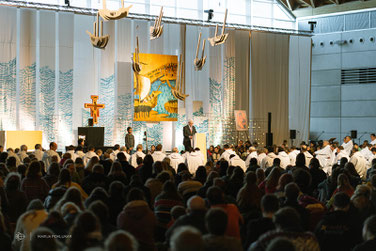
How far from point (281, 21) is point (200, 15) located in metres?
5.21

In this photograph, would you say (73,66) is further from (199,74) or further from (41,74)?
(199,74)

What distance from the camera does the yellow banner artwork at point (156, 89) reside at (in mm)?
21328

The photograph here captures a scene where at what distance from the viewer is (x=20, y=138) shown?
17.9 metres

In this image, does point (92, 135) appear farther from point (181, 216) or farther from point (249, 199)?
point (181, 216)

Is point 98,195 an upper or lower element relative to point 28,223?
upper

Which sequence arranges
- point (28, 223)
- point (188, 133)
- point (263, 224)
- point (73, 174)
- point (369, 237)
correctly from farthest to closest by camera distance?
point (188, 133), point (73, 174), point (28, 223), point (263, 224), point (369, 237)

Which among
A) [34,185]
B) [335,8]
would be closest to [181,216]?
[34,185]

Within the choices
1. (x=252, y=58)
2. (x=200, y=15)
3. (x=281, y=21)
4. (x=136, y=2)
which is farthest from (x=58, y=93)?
(x=281, y=21)

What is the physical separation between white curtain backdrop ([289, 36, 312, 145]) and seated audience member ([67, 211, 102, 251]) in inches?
872

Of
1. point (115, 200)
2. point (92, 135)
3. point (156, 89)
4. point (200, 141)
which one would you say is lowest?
point (115, 200)

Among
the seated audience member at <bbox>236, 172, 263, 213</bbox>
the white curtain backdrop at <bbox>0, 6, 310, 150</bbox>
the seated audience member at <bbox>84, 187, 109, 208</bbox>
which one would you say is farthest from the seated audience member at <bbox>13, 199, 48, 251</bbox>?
the white curtain backdrop at <bbox>0, 6, 310, 150</bbox>

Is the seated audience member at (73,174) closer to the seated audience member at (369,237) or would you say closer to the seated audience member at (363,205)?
the seated audience member at (363,205)

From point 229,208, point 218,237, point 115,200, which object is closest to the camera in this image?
point 218,237

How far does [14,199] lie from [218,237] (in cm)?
357
